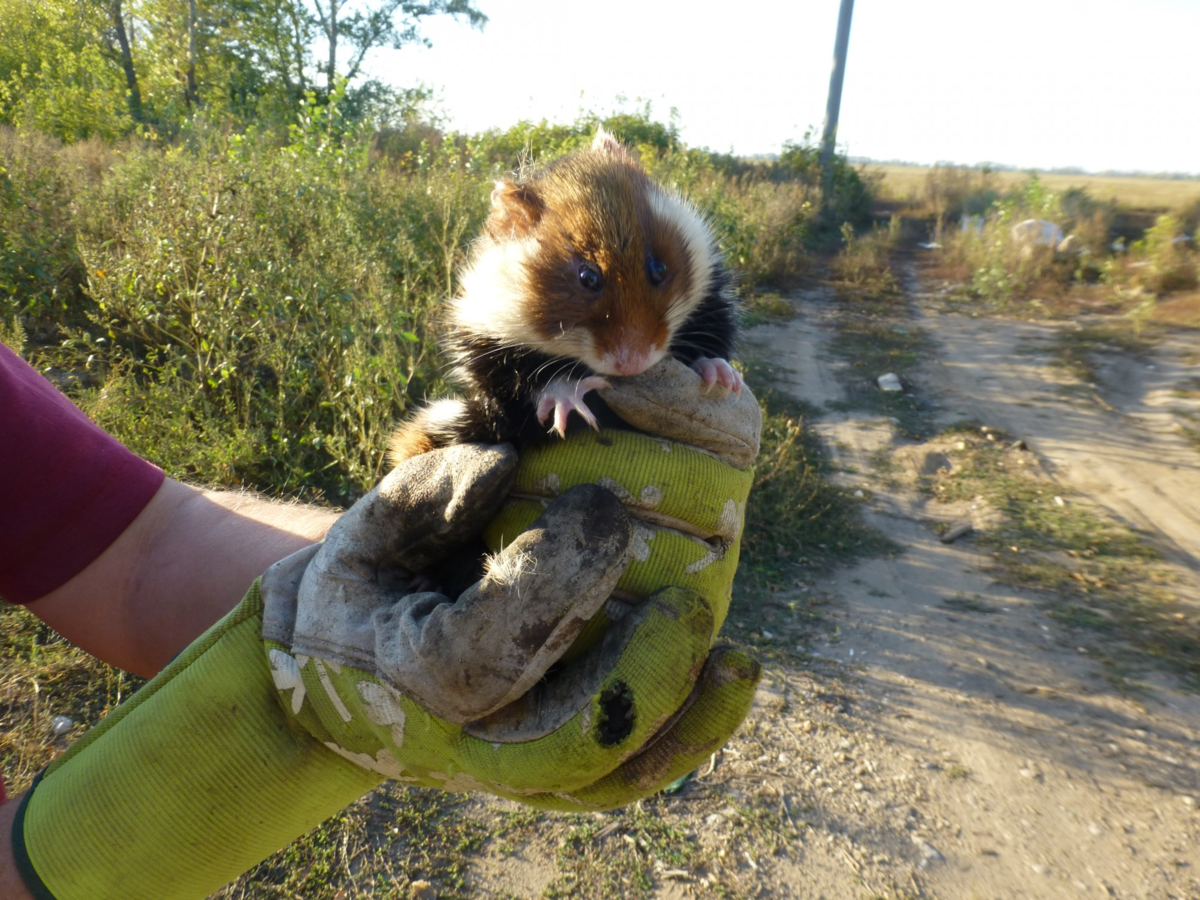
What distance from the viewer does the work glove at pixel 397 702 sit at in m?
1.42

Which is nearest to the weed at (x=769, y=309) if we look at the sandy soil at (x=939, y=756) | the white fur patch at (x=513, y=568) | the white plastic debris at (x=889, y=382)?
the white plastic debris at (x=889, y=382)

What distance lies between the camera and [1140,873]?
3.00 meters

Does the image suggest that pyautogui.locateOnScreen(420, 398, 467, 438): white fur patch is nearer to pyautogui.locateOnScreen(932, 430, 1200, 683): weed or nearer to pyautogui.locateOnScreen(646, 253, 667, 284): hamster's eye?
pyautogui.locateOnScreen(646, 253, 667, 284): hamster's eye

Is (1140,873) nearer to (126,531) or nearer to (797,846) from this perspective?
(797,846)

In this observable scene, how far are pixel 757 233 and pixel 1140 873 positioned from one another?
1146 centimetres

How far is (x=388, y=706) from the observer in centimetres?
153

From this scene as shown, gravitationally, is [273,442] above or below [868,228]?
below

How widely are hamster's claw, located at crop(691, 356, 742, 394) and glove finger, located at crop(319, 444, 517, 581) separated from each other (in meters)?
0.61

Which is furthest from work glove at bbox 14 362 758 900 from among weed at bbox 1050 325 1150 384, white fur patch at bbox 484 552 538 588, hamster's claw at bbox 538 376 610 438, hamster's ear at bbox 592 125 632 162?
weed at bbox 1050 325 1150 384

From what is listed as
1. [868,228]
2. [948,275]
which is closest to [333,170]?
[948,275]

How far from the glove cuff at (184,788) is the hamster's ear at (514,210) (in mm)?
1408

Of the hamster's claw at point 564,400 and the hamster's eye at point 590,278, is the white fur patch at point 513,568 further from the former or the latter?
the hamster's eye at point 590,278

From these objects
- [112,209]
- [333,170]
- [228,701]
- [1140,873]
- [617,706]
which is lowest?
[1140,873]

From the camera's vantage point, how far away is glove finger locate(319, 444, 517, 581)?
5.21 ft
